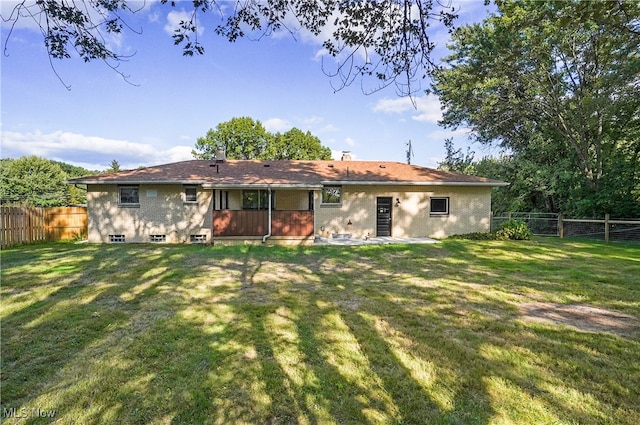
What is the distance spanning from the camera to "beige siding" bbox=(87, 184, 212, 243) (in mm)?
13508

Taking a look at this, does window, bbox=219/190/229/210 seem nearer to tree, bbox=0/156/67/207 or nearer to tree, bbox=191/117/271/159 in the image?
A: tree, bbox=191/117/271/159

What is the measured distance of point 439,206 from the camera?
15359 mm

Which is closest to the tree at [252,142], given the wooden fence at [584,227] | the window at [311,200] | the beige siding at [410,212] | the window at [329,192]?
the window at [329,192]

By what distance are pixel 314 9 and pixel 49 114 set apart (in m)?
6.45

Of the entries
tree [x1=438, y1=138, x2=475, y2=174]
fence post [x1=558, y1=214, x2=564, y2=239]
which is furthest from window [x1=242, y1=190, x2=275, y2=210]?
tree [x1=438, y1=138, x2=475, y2=174]

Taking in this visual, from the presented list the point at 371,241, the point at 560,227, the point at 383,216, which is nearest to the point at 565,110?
the point at 560,227

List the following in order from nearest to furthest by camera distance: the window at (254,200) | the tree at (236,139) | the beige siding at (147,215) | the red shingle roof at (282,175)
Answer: the red shingle roof at (282,175)
the beige siding at (147,215)
the window at (254,200)
the tree at (236,139)

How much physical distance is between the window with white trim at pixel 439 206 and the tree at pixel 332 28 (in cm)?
1218

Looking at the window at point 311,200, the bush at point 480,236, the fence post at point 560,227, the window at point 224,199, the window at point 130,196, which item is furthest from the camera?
the fence post at point 560,227

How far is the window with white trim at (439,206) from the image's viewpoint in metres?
15.3

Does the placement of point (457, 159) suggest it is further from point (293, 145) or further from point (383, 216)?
point (293, 145)

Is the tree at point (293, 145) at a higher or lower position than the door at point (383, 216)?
higher

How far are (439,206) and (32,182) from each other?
149 feet

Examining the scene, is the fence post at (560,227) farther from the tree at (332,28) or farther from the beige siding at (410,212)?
the tree at (332,28)
